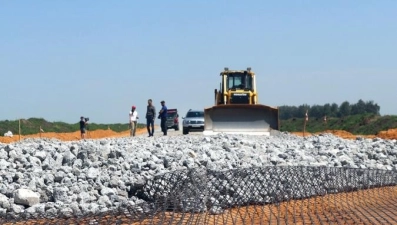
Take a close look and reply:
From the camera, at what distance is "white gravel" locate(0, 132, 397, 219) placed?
1065 cm

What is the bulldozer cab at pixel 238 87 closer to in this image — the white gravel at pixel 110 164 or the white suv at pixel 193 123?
the white suv at pixel 193 123

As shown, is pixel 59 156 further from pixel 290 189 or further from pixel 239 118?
pixel 239 118

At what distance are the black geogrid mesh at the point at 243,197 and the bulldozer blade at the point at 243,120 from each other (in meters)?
11.2

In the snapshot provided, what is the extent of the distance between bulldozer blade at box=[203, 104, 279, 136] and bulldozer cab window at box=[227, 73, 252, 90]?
8.63 feet

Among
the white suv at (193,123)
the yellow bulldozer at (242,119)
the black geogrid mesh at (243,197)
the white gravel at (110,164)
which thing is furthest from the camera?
the white suv at (193,123)

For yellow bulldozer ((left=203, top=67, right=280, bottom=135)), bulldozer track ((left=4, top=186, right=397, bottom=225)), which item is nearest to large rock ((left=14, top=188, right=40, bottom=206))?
bulldozer track ((left=4, top=186, right=397, bottom=225))

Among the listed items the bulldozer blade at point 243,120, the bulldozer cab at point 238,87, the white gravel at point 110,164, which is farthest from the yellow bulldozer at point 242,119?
the white gravel at point 110,164

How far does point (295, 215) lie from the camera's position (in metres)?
10.2

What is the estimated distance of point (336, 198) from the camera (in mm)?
12117

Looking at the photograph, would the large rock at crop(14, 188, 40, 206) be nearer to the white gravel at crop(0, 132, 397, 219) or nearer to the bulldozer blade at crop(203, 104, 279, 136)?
the white gravel at crop(0, 132, 397, 219)

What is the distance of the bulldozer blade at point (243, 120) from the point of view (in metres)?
25.0

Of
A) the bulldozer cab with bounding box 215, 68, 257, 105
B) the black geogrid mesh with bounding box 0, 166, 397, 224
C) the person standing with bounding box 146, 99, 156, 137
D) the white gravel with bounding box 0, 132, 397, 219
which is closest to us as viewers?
the black geogrid mesh with bounding box 0, 166, 397, 224

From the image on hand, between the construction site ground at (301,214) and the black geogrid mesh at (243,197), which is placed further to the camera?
the black geogrid mesh at (243,197)

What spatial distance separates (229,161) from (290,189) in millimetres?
2154
